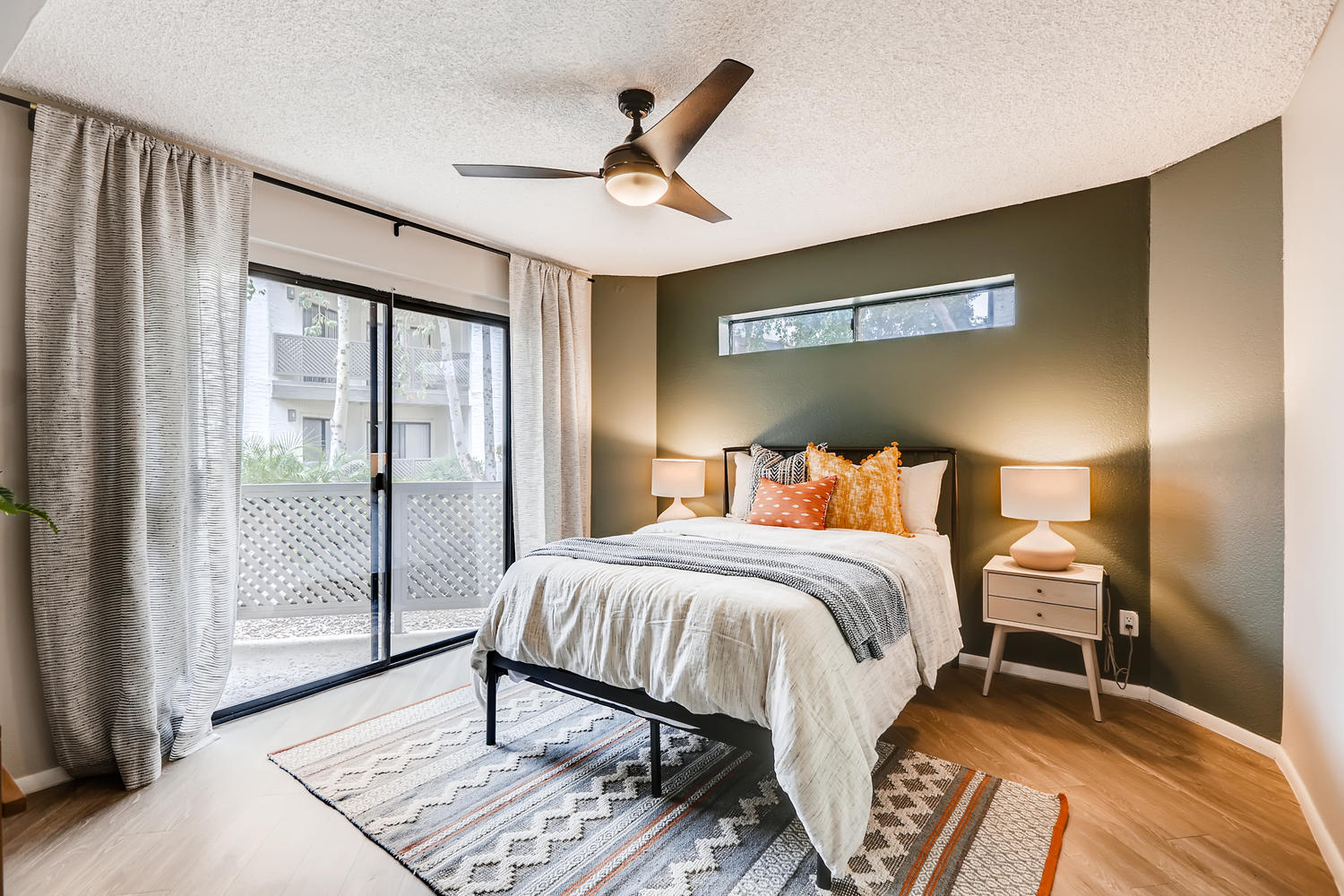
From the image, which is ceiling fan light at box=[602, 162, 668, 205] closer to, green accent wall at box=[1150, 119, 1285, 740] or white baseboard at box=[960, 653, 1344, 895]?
green accent wall at box=[1150, 119, 1285, 740]

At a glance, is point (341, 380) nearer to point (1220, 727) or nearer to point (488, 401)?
point (488, 401)

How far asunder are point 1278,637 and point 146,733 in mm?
4256

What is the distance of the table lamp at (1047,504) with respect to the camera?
2852 mm

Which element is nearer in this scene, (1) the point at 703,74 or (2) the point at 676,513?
(1) the point at 703,74

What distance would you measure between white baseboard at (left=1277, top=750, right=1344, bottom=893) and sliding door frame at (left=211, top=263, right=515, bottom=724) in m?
3.51

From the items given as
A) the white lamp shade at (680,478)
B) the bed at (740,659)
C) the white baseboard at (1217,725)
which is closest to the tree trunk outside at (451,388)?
the white lamp shade at (680,478)

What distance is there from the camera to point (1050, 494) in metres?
2.88

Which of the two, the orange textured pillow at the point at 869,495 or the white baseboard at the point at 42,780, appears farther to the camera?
the orange textured pillow at the point at 869,495

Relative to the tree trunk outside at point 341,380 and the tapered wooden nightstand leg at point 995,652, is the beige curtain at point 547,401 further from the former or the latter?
the tapered wooden nightstand leg at point 995,652

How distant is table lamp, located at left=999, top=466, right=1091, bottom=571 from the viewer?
9.36 feet

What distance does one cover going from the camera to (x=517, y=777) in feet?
7.57

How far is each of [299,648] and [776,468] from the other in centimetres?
282

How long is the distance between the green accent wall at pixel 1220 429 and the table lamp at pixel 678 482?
2.44 meters

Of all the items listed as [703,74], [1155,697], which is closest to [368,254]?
[703,74]
